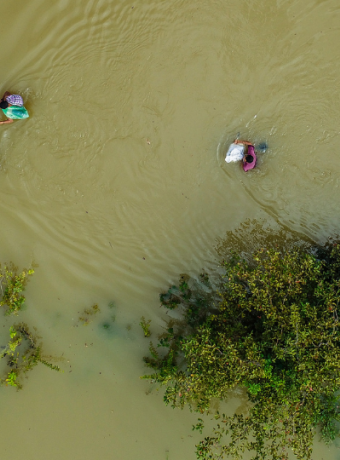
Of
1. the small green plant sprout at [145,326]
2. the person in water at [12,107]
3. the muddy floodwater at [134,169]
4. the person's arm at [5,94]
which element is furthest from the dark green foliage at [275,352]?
the person's arm at [5,94]

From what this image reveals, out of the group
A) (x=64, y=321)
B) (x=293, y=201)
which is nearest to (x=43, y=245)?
(x=64, y=321)

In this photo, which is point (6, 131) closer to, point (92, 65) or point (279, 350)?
point (92, 65)

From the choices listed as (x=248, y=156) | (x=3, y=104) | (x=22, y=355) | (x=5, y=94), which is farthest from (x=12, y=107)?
(x=22, y=355)

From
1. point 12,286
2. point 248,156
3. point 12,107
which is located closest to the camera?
point 12,107

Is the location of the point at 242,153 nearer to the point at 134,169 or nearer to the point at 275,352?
the point at 134,169

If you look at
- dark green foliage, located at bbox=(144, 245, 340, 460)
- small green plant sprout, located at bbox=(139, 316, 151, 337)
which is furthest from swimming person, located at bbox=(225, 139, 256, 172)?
small green plant sprout, located at bbox=(139, 316, 151, 337)
